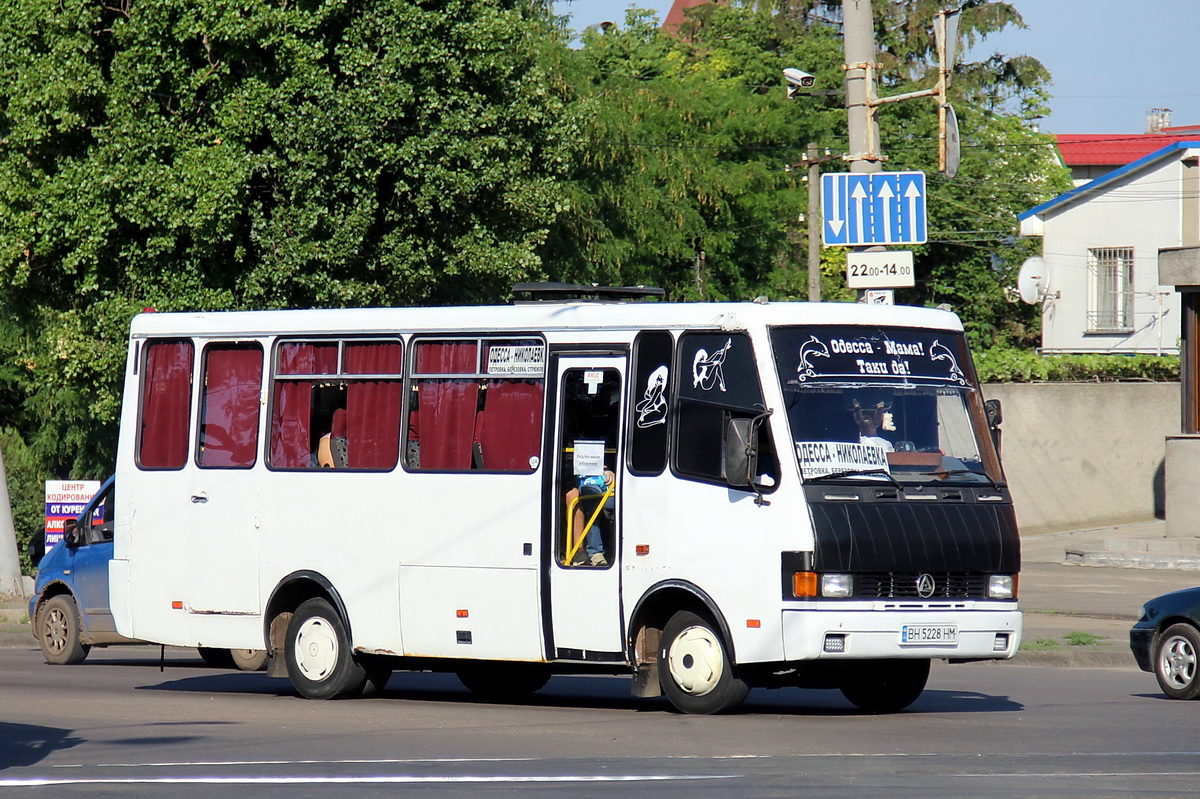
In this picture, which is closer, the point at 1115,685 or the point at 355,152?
the point at 1115,685

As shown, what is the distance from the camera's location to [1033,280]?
4475 cm

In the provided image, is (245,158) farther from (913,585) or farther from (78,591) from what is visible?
(913,585)

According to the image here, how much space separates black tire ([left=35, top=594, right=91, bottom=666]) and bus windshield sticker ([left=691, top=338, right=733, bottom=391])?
9.06 meters

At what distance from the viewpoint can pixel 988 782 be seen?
8.80 meters

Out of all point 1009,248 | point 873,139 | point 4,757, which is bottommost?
point 4,757

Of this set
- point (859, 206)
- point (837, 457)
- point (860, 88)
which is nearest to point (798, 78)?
point (860, 88)

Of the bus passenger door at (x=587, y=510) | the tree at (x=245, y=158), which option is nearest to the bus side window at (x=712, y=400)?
the bus passenger door at (x=587, y=510)

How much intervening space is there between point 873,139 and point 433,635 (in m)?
7.74

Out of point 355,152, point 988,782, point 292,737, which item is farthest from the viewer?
point 355,152

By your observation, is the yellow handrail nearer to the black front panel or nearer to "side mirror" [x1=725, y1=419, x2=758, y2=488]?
"side mirror" [x1=725, y1=419, x2=758, y2=488]

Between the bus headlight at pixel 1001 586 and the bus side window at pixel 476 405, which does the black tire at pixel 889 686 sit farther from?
the bus side window at pixel 476 405

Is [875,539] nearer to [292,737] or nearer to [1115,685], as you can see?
[292,737]

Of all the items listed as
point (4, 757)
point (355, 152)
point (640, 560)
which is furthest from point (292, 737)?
point (355, 152)

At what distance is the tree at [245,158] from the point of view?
24.8 m
